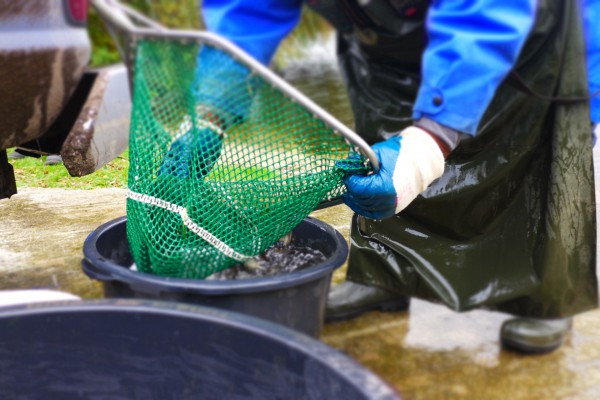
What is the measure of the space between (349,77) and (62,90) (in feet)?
2.87

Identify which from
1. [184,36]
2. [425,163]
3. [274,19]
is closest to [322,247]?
[425,163]

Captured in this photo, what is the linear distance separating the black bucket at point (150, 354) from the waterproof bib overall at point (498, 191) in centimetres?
90

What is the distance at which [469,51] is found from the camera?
1.43 metres

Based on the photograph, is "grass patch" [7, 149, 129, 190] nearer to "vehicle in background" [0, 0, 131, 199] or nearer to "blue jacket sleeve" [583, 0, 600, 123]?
"vehicle in background" [0, 0, 131, 199]

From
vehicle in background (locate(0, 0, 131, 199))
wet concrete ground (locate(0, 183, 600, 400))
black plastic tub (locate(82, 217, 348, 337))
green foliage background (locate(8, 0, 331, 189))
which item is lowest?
green foliage background (locate(8, 0, 331, 189))

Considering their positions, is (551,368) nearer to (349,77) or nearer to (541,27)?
(541,27)

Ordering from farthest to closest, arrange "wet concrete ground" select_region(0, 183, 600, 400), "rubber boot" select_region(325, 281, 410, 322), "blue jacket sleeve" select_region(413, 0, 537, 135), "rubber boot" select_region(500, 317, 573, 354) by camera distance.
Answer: "rubber boot" select_region(325, 281, 410, 322)
"rubber boot" select_region(500, 317, 573, 354)
"wet concrete ground" select_region(0, 183, 600, 400)
"blue jacket sleeve" select_region(413, 0, 537, 135)

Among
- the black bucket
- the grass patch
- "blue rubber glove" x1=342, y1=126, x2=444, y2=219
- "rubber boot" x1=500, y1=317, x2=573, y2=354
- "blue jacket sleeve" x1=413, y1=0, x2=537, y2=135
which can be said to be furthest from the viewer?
the grass patch

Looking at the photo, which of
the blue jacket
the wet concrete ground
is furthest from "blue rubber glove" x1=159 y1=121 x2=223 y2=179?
the wet concrete ground

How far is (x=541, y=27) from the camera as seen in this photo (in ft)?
5.66

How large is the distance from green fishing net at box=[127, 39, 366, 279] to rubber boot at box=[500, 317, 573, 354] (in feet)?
2.17

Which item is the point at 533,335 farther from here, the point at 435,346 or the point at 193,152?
the point at 193,152

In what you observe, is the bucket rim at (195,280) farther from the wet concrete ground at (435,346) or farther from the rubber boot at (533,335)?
the rubber boot at (533,335)

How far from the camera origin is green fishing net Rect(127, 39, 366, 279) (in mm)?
1469
